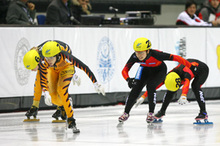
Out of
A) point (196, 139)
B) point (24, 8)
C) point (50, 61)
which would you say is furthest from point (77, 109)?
point (196, 139)

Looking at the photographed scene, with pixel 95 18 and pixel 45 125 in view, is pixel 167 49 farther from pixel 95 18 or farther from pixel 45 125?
pixel 45 125

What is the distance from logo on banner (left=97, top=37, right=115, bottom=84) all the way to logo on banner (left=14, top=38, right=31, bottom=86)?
203 centimetres

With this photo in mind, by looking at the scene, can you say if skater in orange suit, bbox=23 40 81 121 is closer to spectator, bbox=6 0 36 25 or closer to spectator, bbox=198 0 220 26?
spectator, bbox=6 0 36 25

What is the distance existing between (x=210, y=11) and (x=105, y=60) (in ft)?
16.2

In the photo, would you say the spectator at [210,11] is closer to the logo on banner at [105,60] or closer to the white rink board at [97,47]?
the white rink board at [97,47]

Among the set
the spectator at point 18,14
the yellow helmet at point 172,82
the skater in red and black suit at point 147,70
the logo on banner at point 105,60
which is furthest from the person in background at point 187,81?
the spectator at point 18,14

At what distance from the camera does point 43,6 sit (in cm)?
1898

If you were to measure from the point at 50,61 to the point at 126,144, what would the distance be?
2366 mm

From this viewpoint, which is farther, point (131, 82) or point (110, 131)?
point (131, 82)

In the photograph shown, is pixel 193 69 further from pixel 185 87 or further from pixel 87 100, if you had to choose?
pixel 87 100

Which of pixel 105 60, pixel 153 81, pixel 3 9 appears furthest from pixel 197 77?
pixel 3 9

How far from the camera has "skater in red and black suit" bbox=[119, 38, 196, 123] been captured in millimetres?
10336

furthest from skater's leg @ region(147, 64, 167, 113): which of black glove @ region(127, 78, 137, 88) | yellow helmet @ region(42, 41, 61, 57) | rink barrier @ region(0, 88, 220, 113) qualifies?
rink barrier @ region(0, 88, 220, 113)

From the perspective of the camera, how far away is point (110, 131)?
9547 millimetres
